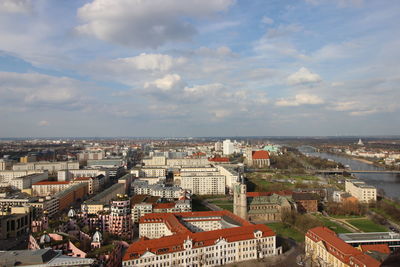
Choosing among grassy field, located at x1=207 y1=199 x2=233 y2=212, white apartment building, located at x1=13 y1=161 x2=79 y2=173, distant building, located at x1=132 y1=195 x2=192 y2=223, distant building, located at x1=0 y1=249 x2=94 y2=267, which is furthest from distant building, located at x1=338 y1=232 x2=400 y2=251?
white apartment building, located at x1=13 y1=161 x2=79 y2=173

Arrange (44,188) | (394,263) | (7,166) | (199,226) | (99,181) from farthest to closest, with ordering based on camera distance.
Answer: (7,166) < (99,181) < (44,188) < (199,226) < (394,263)

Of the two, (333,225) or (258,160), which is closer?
(333,225)

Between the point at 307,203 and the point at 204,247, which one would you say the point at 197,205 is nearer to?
the point at 307,203

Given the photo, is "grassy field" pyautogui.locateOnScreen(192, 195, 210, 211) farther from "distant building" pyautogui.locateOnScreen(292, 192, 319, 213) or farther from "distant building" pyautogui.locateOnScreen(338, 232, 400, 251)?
"distant building" pyautogui.locateOnScreen(338, 232, 400, 251)

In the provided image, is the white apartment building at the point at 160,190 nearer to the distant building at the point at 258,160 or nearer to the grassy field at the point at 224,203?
the grassy field at the point at 224,203

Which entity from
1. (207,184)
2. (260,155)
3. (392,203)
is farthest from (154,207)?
(260,155)

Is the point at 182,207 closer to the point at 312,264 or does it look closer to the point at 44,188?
the point at 312,264

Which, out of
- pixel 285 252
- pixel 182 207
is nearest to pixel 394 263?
pixel 285 252

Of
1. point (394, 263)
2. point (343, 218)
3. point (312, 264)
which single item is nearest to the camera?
point (394, 263)
